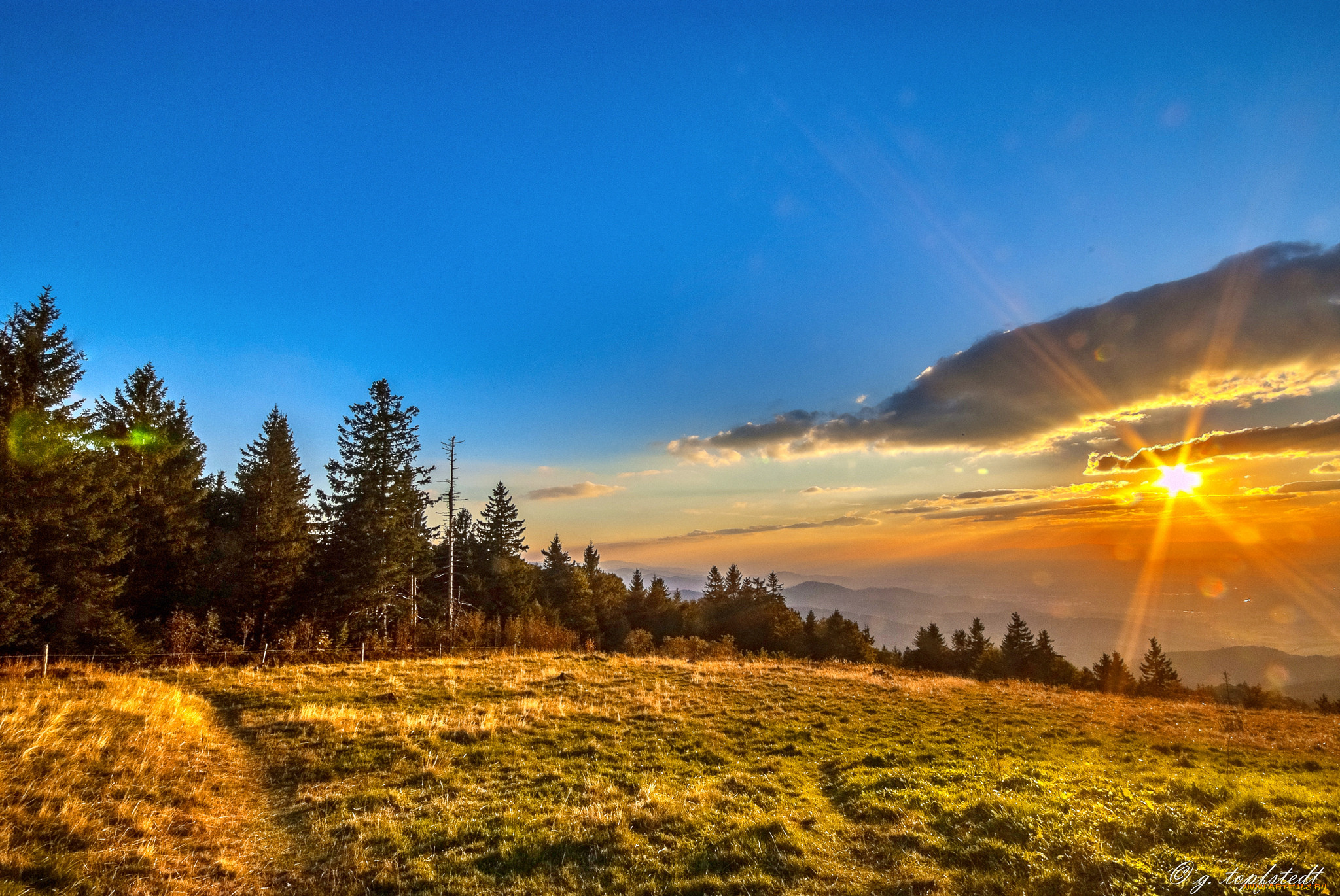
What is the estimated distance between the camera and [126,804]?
8914 millimetres

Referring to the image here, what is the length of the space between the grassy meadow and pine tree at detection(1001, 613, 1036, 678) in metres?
54.1

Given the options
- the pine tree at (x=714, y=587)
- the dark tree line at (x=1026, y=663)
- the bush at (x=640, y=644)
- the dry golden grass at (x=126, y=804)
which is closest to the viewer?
the dry golden grass at (x=126, y=804)

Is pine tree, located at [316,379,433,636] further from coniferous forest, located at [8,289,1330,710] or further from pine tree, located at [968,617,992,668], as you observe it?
pine tree, located at [968,617,992,668]

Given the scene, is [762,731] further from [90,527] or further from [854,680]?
[90,527]

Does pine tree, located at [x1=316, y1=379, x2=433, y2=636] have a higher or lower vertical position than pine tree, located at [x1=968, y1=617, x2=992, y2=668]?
higher

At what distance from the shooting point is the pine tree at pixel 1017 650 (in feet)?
217

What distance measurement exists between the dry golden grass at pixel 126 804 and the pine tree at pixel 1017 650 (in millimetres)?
74702

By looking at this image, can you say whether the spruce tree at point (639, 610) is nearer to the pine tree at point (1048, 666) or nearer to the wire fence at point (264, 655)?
the wire fence at point (264, 655)

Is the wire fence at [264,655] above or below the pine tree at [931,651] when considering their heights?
above

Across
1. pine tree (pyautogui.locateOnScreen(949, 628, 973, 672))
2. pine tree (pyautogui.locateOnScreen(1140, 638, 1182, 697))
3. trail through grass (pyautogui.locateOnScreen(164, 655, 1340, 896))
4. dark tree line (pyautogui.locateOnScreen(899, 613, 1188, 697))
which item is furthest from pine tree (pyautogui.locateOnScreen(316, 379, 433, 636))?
pine tree (pyautogui.locateOnScreen(1140, 638, 1182, 697))

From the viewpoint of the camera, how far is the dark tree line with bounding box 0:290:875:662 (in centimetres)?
2262

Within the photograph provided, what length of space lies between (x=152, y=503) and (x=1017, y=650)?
301 ft

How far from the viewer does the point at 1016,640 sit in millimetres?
73000

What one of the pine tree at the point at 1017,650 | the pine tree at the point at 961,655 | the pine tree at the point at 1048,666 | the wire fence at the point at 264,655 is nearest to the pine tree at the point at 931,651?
the pine tree at the point at 961,655
